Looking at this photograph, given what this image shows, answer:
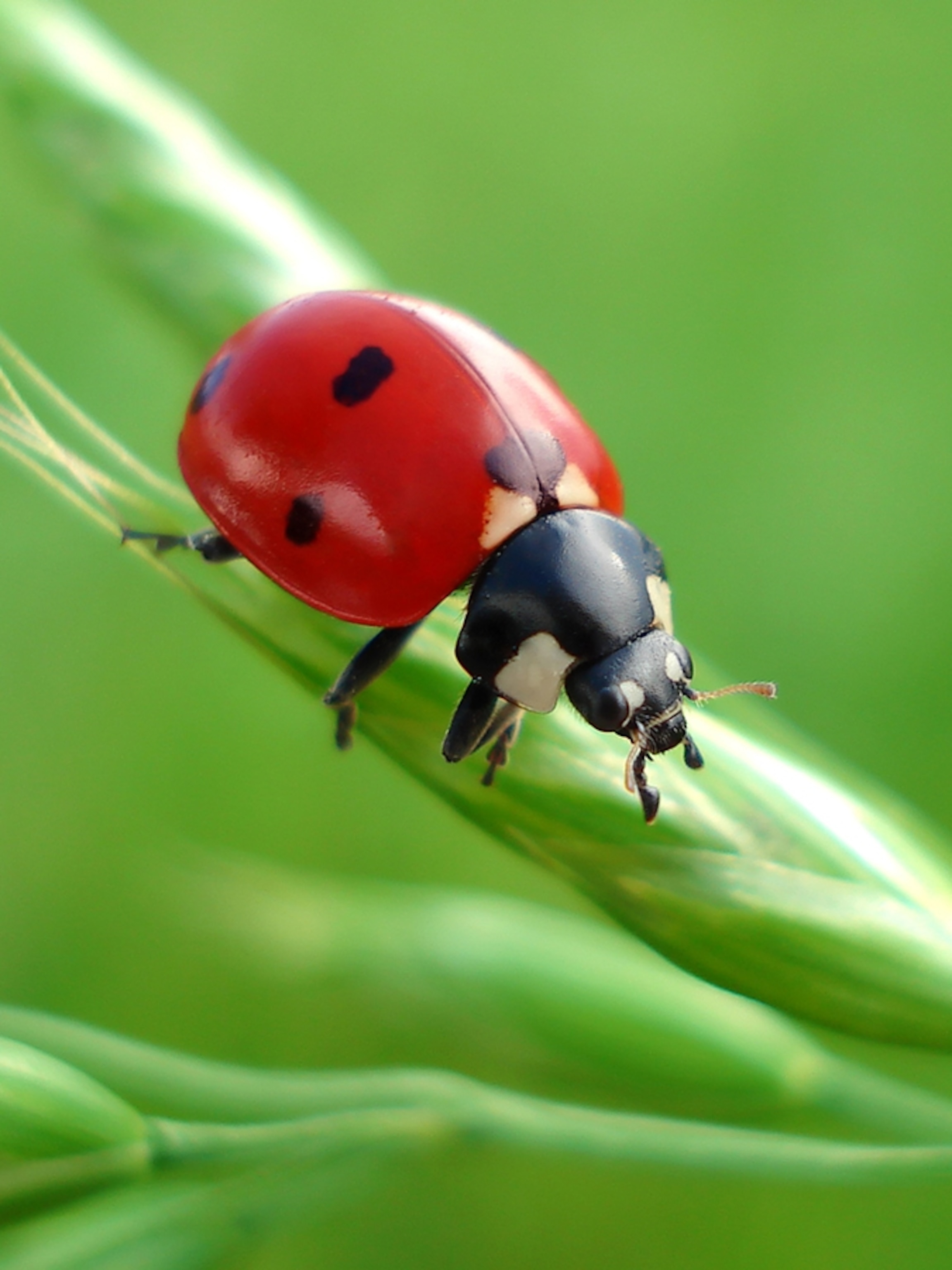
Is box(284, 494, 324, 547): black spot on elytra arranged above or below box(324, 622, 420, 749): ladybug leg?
above

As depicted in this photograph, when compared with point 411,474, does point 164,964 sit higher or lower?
lower

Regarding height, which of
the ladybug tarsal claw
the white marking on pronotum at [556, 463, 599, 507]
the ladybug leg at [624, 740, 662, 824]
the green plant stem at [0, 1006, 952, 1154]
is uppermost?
the white marking on pronotum at [556, 463, 599, 507]

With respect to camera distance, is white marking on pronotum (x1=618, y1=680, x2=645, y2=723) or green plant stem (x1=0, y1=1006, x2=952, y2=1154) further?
white marking on pronotum (x1=618, y1=680, x2=645, y2=723)

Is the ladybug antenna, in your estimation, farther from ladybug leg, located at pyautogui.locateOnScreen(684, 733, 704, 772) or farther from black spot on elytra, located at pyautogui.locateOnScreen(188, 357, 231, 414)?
black spot on elytra, located at pyautogui.locateOnScreen(188, 357, 231, 414)

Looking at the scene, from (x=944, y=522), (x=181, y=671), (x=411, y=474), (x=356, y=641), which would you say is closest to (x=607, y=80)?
(x=944, y=522)

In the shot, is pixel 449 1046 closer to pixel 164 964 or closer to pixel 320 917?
pixel 320 917

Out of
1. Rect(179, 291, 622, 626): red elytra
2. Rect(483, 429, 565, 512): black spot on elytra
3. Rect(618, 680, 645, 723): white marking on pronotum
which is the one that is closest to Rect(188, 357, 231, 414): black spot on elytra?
Rect(179, 291, 622, 626): red elytra
